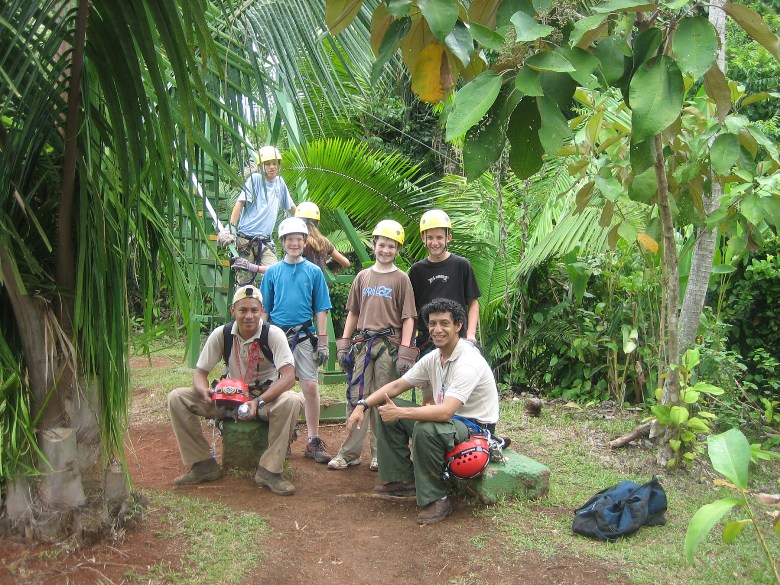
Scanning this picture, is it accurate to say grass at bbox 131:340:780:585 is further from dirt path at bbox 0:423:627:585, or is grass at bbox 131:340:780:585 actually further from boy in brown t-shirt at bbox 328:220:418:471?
boy in brown t-shirt at bbox 328:220:418:471

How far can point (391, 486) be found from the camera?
5.12m

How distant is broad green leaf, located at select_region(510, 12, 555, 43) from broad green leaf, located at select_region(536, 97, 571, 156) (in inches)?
6.3

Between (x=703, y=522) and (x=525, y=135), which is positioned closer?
(x=703, y=522)

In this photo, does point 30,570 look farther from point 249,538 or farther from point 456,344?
point 456,344

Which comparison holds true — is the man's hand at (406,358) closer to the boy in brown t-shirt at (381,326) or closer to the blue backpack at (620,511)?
the boy in brown t-shirt at (381,326)

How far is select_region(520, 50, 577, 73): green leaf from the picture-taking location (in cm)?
191

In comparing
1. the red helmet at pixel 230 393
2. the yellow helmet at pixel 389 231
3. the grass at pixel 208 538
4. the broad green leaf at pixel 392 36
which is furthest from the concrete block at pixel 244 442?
the broad green leaf at pixel 392 36

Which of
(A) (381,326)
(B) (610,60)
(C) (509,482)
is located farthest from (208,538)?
(B) (610,60)

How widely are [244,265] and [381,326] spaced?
1.88 meters

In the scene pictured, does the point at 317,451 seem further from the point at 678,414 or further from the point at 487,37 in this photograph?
the point at 487,37

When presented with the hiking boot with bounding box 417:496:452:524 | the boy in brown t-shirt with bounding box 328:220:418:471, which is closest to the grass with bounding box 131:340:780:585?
the hiking boot with bounding box 417:496:452:524

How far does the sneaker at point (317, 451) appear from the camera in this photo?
18.9 feet

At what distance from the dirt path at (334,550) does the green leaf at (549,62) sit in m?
2.73

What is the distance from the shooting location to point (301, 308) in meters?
5.77
